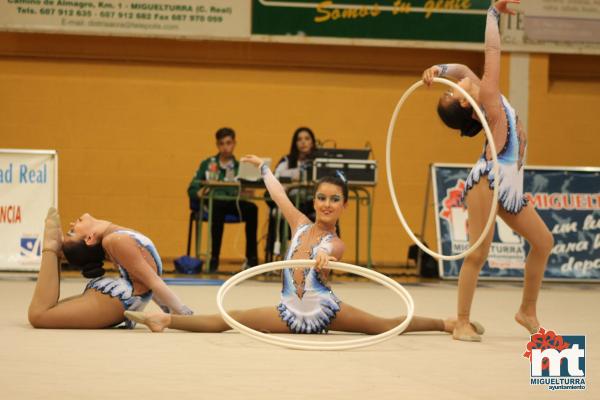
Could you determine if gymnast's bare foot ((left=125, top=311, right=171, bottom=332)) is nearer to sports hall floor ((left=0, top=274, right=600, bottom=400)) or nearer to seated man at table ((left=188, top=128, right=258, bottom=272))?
sports hall floor ((left=0, top=274, right=600, bottom=400))

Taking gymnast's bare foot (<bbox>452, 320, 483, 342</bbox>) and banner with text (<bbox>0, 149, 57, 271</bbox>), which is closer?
gymnast's bare foot (<bbox>452, 320, 483, 342</bbox>)

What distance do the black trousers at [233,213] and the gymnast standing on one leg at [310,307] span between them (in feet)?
16.1

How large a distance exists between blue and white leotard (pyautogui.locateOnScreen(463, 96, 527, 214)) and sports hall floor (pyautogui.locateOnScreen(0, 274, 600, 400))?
708 millimetres

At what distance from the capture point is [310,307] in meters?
4.76

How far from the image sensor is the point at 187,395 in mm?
3045

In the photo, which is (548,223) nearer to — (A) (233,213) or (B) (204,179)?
(A) (233,213)

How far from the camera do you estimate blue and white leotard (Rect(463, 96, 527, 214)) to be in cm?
488

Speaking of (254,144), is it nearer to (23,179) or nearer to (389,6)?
(389,6)

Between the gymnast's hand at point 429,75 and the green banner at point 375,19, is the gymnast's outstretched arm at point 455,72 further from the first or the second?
the green banner at point 375,19

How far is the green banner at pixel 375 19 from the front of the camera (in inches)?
440

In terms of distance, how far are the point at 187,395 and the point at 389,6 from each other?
28.9 ft

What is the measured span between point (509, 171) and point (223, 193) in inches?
204

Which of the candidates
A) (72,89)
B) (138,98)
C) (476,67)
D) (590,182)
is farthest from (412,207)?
(72,89)

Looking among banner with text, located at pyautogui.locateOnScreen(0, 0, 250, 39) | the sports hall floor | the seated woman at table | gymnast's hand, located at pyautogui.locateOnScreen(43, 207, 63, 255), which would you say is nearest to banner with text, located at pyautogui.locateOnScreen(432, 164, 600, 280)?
the seated woman at table
